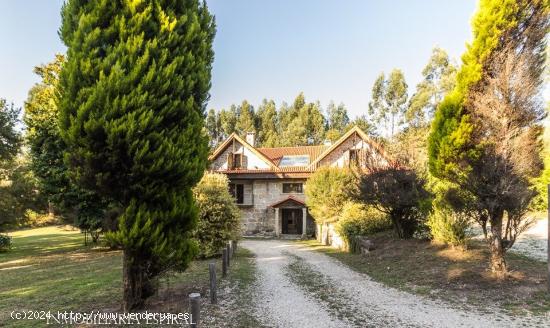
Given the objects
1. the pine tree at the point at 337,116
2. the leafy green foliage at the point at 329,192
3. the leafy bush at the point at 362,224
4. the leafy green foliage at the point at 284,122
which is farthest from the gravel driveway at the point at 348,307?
the pine tree at the point at 337,116

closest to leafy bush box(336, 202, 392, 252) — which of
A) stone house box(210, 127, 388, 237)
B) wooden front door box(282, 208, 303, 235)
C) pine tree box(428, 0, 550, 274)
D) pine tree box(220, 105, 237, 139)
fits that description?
pine tree box(428, 0, 550, 274)

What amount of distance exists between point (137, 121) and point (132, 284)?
10.7 feet

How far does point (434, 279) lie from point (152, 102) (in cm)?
847

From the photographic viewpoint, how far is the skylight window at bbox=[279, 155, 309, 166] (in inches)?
1118

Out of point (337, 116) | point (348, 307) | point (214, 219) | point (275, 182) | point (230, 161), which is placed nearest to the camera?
point (348, 307)

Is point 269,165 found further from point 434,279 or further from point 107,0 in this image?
point 107,0

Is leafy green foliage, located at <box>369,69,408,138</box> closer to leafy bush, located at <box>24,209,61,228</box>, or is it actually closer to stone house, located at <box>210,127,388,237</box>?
stone house, located at <box>210,127,388,237</box>

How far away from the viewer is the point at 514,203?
8039 mm

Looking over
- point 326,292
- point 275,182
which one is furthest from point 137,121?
point 275,182

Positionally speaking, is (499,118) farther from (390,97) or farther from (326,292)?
(390,97)

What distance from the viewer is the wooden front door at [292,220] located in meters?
27.3

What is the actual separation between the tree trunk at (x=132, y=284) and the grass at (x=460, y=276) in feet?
21.2

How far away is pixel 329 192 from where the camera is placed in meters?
20.8

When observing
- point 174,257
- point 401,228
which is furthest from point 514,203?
point 174,257
